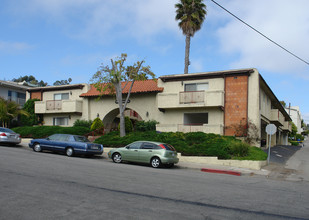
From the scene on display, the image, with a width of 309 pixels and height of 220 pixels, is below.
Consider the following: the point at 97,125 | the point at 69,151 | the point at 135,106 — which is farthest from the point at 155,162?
the point at 97,125

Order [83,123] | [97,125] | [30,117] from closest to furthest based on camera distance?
[97,125], [83,123], [30,117]

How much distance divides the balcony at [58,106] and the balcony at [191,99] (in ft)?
27.7

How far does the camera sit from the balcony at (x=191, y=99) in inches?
878

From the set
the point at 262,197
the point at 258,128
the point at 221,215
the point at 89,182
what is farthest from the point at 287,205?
the point at 258,128

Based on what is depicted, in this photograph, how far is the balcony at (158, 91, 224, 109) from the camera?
22.3 m

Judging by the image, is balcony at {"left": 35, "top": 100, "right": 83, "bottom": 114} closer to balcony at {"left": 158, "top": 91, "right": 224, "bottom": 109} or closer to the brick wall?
balcony at {"left": 158, "top": 91, "right": 224, "bottom": 109}

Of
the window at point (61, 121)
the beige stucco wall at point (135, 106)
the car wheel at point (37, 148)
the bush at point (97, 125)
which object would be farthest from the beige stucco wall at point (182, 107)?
the window at point (61, 121)

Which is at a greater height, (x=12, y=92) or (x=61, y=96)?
(x=12, y=92)

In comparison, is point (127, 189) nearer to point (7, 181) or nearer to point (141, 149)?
point (7, 181)

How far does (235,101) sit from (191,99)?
335 cm

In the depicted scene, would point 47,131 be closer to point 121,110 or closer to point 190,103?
point 121,110


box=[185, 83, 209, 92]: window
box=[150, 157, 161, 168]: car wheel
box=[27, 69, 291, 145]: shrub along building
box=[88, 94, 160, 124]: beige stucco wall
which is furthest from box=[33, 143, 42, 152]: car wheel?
box=[185, 83, 209, 92]: window

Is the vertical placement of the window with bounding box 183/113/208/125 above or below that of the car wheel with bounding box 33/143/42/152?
above

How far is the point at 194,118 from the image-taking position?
27203mm
